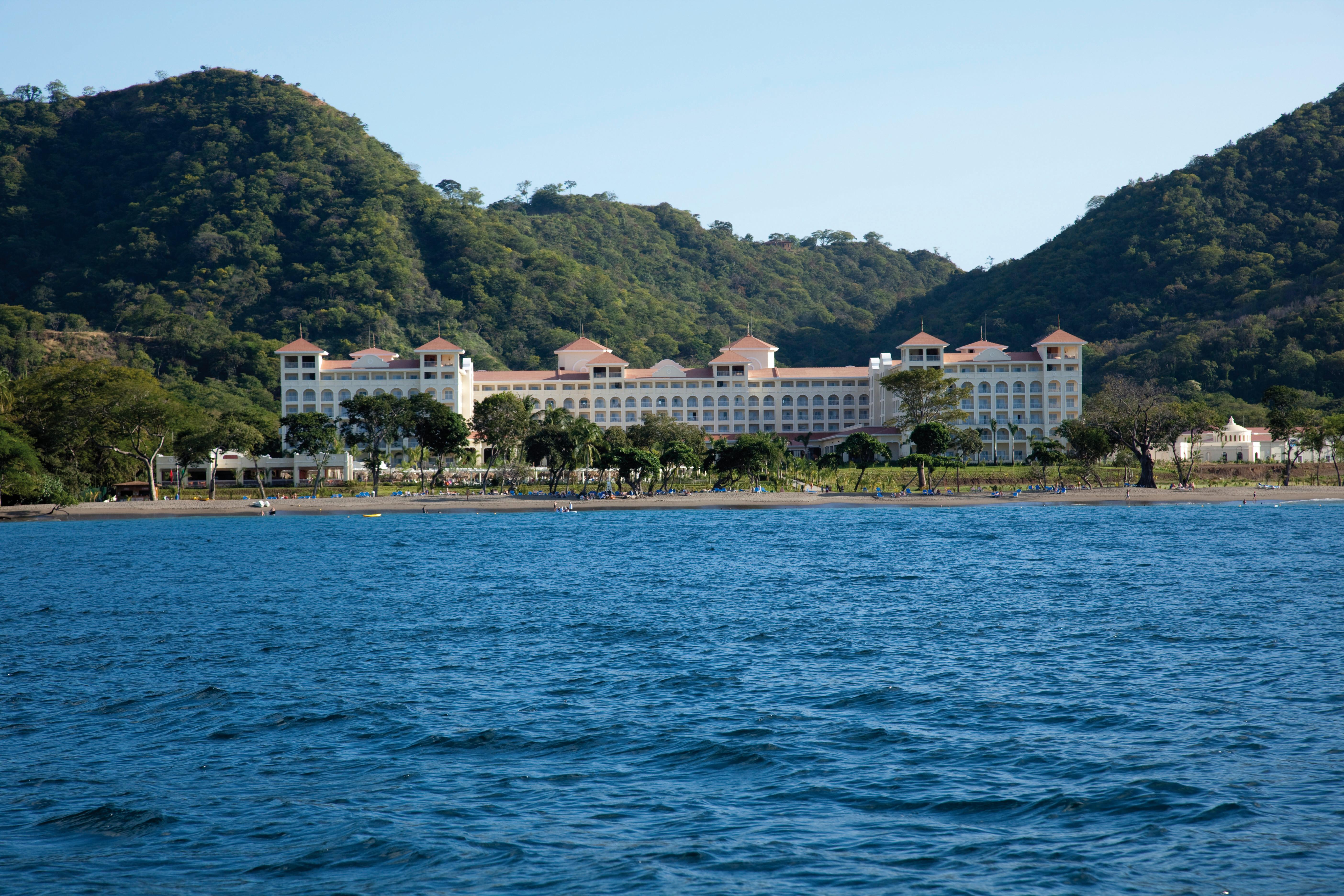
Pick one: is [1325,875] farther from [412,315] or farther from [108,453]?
[412,315]

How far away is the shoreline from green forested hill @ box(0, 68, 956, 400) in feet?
156

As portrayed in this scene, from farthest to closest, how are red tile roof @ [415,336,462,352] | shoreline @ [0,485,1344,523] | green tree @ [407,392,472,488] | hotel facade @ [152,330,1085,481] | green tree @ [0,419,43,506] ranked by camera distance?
hotel facade @ [152,330,1085,481] < red tile roof @ [415,336,462,352] < green tree @ [407,392,472,488] < shoreline @ [0,485,1344,523] < green tree @ [0,419,43,506]

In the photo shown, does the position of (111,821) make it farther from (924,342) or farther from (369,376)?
(924,342)

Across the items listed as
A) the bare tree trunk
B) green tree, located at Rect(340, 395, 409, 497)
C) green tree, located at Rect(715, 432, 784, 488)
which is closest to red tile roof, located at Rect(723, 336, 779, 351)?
A: green tree, located at Rect(715, 432, 784, 488)

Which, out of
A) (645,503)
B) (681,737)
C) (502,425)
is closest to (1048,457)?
(645,503)

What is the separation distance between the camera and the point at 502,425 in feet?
252

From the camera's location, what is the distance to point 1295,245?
116 metres

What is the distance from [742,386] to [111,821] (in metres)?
108

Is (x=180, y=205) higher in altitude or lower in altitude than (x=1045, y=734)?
higher

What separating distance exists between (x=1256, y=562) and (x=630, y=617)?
22.2 m

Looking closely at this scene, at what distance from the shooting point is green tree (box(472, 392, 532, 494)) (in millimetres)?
77000

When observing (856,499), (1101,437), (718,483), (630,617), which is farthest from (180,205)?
(630,617)

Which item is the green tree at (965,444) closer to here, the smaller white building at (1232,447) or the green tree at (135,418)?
the smaller white building at (1232,447)

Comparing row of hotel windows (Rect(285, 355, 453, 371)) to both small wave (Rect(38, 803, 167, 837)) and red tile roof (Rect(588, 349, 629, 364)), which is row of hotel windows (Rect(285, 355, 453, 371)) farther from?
small wave (Rect(38, 803, 167, 837))
